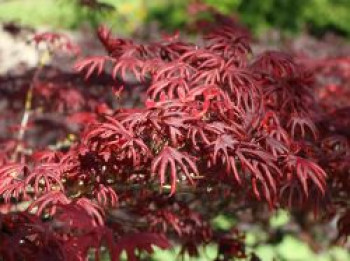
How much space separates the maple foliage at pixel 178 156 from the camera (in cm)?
223

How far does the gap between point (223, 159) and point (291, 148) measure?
0.51m

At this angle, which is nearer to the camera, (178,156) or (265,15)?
(178,156)

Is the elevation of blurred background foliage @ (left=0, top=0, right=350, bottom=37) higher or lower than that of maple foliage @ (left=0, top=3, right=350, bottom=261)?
higher

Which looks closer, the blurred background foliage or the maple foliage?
the maple foliage

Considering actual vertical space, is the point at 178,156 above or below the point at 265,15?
below

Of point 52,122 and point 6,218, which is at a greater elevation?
point 52,122

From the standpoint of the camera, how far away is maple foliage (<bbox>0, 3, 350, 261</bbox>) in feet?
7.30

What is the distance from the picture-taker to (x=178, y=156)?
2250 mm

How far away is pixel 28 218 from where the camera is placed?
91.2 inches

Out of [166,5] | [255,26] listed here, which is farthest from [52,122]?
[166,5]

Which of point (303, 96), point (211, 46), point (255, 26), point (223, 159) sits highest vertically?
point (255, 26)

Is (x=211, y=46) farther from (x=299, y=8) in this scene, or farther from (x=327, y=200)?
(x=299, y=8)

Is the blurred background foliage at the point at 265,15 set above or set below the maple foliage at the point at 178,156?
above

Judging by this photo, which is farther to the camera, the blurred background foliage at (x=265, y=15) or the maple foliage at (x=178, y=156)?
the blurred background foliage at (x=265, y=15)
